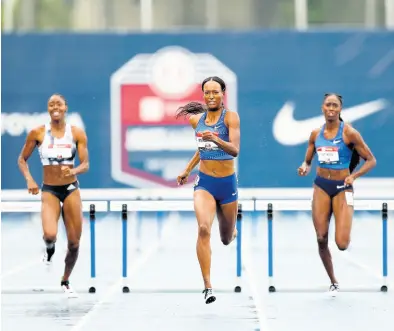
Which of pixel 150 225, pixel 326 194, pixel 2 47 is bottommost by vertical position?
pixel 150 225

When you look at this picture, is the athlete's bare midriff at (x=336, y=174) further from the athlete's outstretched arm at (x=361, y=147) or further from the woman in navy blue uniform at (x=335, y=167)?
the athlete's outstretched arm at (x=361, y=147)

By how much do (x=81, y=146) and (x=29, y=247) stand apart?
6934 mm

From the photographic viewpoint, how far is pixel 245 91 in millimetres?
24562

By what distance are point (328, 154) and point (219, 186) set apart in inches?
58.9

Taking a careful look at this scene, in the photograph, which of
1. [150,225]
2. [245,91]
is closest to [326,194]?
[150,225]

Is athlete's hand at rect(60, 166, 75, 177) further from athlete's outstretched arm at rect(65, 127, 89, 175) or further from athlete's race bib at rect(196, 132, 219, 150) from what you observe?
athlete's race bib at rect(196, 132, 219, 150)

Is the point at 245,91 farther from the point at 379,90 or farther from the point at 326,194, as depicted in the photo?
the point at 326,194

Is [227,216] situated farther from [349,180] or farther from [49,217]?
[49,217]

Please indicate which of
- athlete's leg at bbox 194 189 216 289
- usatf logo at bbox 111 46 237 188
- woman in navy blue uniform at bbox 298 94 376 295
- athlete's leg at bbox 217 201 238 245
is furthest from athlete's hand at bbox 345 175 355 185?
usatf logo at bbox 111 46 237 188

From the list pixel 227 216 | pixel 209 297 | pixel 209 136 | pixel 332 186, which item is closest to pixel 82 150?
pixel 227 216

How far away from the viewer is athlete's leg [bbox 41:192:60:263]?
10.6 m

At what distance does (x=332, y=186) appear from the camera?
10.9 meters

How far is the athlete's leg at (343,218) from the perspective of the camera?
423 inches

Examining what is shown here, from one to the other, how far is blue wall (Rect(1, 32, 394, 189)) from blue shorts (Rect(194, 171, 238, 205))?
1459 cm
